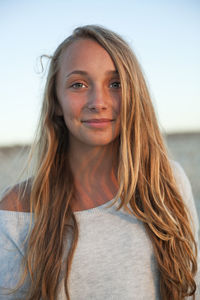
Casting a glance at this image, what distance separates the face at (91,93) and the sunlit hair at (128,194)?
Result: 6 centimetres

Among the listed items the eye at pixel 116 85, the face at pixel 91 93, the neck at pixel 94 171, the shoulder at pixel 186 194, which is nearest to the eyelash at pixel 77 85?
the face at pixel 91 93

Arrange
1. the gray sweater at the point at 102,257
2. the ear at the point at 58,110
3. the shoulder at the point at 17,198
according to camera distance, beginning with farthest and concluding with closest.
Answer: the ear at the point at 58,110 → the shoulder at the point at 17,198 → the gray sweater at the point at 102,257

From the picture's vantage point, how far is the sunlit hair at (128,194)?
68.3 inches

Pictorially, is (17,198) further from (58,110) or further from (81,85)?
(81,85)

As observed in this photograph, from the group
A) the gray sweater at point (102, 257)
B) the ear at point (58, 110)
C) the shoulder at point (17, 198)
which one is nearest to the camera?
the gray sweater at point (102, 257)

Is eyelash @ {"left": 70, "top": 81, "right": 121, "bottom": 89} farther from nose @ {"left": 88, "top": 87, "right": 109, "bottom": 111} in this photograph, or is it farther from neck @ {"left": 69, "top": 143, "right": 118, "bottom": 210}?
neck @ {"left": 69, "top": 143, "right": 118, "bottom": 210}

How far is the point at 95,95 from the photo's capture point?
1720 mm

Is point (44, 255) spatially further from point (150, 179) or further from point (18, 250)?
point (150, 179)

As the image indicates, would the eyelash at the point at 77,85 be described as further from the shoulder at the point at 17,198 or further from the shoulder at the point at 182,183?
the shoulder at the point at 182,183

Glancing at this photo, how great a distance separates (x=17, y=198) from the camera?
1.93 metres

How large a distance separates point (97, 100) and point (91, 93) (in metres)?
0.07

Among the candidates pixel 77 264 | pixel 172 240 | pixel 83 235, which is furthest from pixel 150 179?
pixel 77 264

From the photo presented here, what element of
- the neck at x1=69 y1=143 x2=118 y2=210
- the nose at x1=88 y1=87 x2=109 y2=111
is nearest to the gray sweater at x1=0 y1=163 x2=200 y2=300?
the neck at x1=69 y1=143 x2=118 y2=210

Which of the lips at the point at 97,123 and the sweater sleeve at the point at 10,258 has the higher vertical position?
the lips at the point at 97,123
